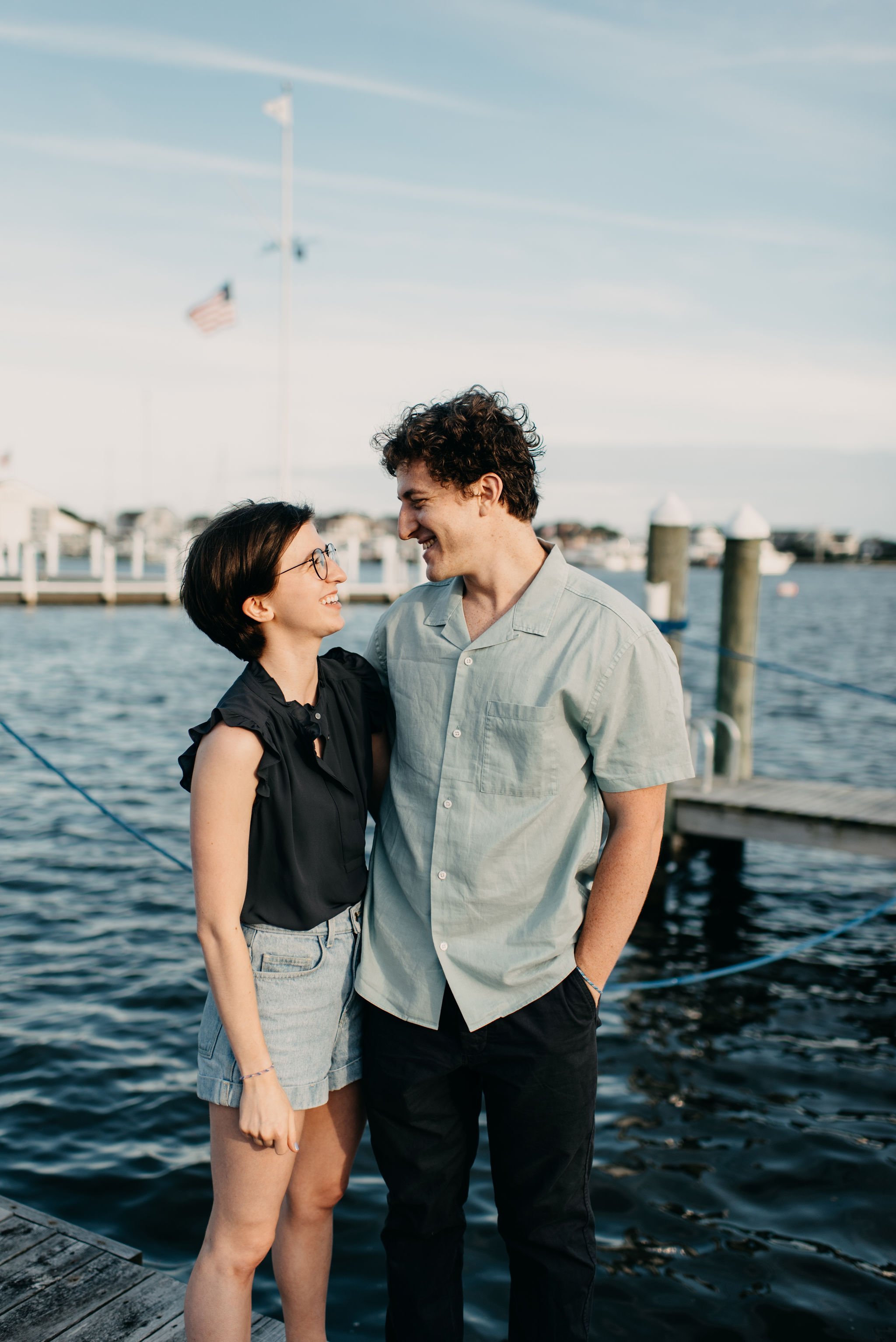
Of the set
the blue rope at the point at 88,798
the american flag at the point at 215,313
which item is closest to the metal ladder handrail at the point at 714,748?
the blue rope at the point at 88,798

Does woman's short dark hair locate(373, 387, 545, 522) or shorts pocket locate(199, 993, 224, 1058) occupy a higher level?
woman's short dark hair locate(373, 387, 545, 522)

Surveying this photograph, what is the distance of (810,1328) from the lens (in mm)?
3789

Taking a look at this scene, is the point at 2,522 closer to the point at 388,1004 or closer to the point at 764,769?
the point at 764,769

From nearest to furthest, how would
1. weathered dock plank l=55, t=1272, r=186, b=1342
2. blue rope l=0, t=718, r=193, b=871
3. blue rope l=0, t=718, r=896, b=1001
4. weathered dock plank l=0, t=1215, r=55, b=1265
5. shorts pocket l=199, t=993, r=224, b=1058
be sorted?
shorts pocket l=199, t=993, r=224, b=1058, weathered dock plank l=55, t=1272, r=186, b=1342, weathered dock plank l=0, t=1215, r=55, b=1265, blue rope l=0, t=718, r=193, b=871, blue rope l=0, t=718, r=896, b=1001

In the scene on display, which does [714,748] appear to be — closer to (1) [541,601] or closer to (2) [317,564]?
(1) [541,601]

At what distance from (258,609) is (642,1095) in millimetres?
4249

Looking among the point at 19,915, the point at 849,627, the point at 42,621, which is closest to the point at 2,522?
the point at 42,621

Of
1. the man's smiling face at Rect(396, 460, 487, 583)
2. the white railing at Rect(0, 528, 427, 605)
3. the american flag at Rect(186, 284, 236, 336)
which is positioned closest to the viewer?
the man's smiling face at Rect(396, 460, 487, 583)

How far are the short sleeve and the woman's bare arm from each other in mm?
727

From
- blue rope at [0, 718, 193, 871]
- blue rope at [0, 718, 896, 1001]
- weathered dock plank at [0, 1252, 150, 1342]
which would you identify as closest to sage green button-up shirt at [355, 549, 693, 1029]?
blue rope at [0, 718, 193, 871]

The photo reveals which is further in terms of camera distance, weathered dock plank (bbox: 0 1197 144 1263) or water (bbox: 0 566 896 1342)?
water (bbox: 0 566 896 1342)

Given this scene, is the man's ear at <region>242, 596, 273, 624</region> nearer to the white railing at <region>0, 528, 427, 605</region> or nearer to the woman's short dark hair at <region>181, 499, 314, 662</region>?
the woman's short dark hair at <region>181, 499, 314, 662</region>

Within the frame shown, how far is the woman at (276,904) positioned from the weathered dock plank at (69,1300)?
2.04 ft

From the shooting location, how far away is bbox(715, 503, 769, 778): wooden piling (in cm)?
863
